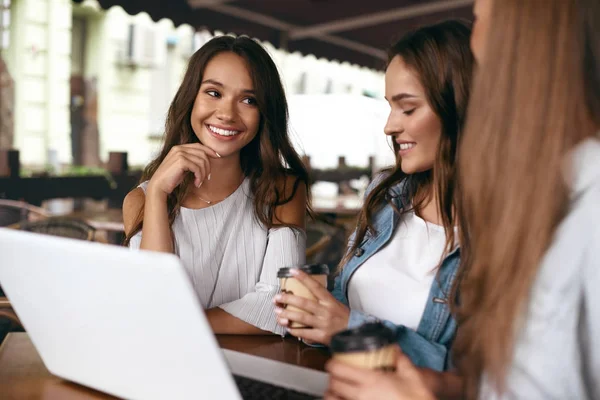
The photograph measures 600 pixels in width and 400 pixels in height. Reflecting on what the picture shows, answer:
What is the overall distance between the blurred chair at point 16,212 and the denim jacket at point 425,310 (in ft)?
9.84

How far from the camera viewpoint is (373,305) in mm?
1507

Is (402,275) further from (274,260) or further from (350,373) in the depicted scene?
(350,373)

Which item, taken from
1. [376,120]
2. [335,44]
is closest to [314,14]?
[335,44]

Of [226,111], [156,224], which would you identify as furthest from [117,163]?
[156,224]

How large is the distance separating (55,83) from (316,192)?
4390mm

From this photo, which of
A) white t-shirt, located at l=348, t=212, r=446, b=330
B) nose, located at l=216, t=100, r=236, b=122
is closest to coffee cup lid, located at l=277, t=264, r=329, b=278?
white t-shirt, located at l=348, t=212, r=446, b=330

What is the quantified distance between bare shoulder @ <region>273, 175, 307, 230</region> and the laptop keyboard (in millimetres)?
779

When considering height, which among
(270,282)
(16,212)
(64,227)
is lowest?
(16,212)

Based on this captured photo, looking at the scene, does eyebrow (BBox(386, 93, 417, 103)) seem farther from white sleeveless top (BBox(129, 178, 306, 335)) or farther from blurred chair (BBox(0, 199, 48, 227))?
blurred chair (BBox(0, 199, 48, 227))

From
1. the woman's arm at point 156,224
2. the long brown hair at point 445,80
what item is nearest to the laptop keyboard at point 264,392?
the long brown hair at point 445,80

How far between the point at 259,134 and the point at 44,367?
101 cm

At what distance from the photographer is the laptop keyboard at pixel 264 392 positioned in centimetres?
108

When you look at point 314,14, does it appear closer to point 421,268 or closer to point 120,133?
point 421,268

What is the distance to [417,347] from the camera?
1.30 meters
